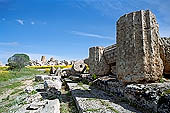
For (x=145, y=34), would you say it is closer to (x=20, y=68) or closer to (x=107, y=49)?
(x=107, y=49)

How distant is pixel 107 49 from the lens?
10141 mm

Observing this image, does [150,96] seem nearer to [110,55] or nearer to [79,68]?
[110,55]

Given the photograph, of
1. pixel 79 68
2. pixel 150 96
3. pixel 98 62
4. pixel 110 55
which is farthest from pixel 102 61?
pixel 150 96

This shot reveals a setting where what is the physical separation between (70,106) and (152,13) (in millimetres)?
4763

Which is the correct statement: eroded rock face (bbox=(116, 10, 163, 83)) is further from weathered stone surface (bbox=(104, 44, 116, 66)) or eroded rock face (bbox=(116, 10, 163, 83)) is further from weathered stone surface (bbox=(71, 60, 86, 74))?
weathered stone surface (bbox=(71, 60, 86, 74))

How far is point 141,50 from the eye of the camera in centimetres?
546

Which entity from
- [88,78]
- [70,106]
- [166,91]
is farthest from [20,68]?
[166,91]

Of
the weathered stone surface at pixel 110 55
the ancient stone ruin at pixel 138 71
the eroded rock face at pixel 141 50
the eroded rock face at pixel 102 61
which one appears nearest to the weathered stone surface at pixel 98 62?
the eroded rock face at pixel 102 61

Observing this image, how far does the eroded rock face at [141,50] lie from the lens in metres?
5.39

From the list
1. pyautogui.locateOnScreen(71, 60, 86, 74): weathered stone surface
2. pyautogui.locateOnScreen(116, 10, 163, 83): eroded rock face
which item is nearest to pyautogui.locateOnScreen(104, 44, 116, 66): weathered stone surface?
pyautogui.locateOnScreen(116, 10, 163, 83): eroded rock face

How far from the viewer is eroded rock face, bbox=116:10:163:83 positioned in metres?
5.39

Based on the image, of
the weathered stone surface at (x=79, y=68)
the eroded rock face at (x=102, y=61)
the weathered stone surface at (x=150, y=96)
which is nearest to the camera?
the weathered stone surface at (x=150, y=96)

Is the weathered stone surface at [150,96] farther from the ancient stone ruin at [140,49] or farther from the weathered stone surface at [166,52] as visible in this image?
the weathered stone surface at [166,52]

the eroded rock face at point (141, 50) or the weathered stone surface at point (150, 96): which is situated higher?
the eroded rock face at point (141, 50)
